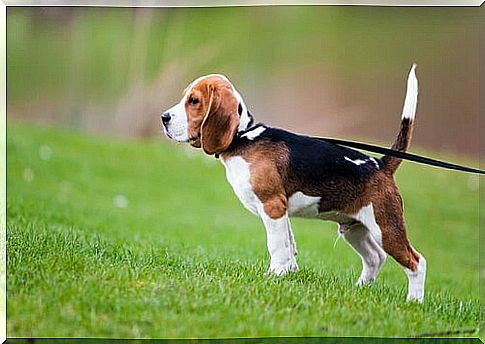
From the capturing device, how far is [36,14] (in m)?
4.19

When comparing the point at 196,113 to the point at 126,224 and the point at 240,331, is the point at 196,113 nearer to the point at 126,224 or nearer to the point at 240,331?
the point at 240,331

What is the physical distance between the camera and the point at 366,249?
4.03 m

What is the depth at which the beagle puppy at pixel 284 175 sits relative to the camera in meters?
3.76

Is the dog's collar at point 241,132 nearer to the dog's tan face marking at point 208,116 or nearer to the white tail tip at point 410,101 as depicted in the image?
the dog's tan face marking at point 208,116

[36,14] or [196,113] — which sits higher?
[36,14]

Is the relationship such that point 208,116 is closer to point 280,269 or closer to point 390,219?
point 280,269

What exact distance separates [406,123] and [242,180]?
798 millimetres

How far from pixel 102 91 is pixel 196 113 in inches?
32.7

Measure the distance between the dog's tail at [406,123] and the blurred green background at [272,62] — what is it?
1.42ft

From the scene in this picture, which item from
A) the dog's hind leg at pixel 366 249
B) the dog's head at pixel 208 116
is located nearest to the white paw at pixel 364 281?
the dog's hind leg at pixel 366 249

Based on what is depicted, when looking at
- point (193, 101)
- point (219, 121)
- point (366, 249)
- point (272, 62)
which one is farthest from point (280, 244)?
point (272, 62)

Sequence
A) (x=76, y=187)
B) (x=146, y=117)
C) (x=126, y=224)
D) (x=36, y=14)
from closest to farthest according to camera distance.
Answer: (x=36, y=14), (x=146, y=117), (x=126, y=224), (x=76, y=187)

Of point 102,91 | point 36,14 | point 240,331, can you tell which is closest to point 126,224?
point 102,91

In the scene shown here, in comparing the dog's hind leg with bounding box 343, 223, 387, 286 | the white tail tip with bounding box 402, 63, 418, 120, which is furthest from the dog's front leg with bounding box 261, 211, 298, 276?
the white tail tip with bounding box 402, 63, 418, 120
